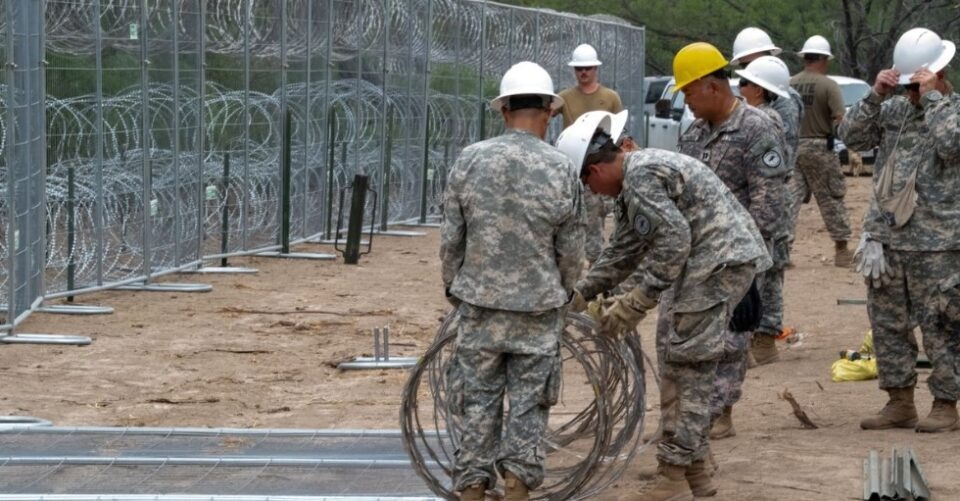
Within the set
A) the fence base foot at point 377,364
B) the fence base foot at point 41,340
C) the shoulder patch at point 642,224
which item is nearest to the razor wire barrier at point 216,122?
the fence base foot at point 41,340

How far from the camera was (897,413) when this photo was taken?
816 centimetres

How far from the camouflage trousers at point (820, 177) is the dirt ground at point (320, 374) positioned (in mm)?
616

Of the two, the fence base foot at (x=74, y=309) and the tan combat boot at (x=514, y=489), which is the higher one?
the tan combat boot at (x=514, y=489)

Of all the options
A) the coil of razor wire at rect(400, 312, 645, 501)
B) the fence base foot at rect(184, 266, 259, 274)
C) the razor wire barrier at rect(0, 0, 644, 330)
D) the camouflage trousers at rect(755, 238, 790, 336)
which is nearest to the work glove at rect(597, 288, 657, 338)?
the coil of razor wire at rect(400, 312, 645, 501)

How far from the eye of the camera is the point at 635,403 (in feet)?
22.5

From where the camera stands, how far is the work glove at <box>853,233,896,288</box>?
7.93m

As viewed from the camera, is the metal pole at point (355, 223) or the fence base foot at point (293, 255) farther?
the fence base foot at point (293, 255)

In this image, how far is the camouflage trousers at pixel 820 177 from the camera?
1427 cm

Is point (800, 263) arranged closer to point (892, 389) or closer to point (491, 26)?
point (491, 26)

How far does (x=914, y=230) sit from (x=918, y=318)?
42cm

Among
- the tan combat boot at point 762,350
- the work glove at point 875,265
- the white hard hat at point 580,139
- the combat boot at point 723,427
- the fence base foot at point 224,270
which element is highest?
the white hard hat at point 580,139

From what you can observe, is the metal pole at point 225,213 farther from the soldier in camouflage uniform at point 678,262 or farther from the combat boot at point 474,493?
the combat boot at point 474,493

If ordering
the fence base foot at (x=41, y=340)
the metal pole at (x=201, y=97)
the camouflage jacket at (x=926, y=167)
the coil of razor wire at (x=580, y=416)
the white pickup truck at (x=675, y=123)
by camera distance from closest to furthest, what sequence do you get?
the coil of razor wire at (x=580, y=416) → the camouflage jacket at (x=926, y=167) → the fence base foot at (x=41, y=340) → the metal pole at (x=201, y=97) → the white pickup truck at (x=675, y=123)

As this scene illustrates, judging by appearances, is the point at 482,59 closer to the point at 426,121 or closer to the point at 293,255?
the point at 426,121
